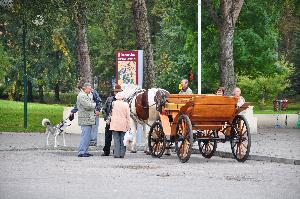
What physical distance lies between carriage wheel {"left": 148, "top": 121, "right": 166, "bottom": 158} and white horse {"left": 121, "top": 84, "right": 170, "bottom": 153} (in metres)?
0.45

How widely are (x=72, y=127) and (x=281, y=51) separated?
65.1m

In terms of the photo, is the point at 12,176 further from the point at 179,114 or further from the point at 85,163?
the point at 179,114

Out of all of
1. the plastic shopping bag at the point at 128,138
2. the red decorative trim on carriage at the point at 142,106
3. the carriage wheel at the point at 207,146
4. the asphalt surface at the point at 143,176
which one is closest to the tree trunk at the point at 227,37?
the asphalt surface at the point at 143,176

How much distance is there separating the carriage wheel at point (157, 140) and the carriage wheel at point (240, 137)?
1.77 meters

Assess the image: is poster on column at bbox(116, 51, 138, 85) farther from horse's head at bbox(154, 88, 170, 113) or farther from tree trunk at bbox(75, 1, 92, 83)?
tree trunk at bbox(75, 1, 92, 83)

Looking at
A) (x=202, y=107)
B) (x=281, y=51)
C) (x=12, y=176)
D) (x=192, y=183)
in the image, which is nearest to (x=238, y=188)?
(x=192, y=183)

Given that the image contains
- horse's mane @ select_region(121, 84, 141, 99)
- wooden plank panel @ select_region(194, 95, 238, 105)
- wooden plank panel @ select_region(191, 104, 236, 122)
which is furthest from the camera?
horse's mane @ select_region(121, 84, 141, 99)

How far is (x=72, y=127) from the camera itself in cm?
3516

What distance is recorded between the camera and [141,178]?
628 inches

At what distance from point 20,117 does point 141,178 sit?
30.7 meters

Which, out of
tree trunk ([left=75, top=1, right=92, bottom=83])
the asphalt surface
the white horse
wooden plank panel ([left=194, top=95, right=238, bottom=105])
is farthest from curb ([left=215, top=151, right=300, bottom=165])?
tree trunk ([left=75, top=1, right=92, bottom=83])

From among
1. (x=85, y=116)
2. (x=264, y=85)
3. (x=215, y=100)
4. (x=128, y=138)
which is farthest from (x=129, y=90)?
(x=264, y=85)

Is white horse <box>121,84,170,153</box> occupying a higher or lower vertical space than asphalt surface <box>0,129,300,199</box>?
higher

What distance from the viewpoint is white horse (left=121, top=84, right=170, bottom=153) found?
22.2m
